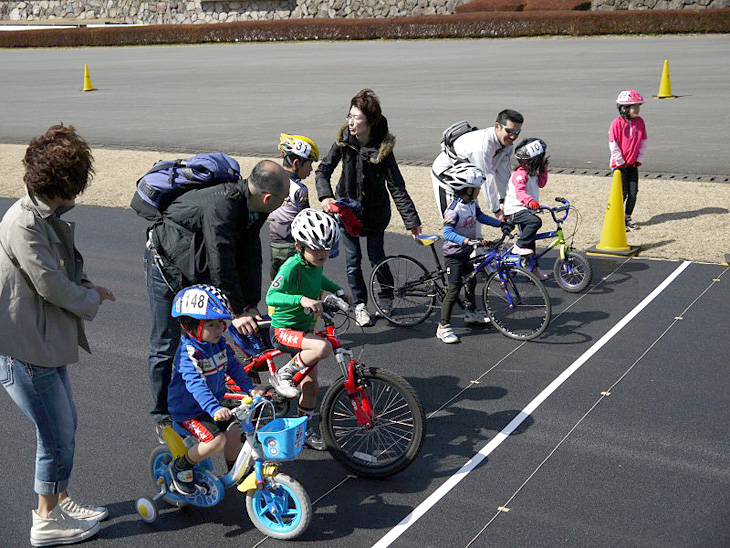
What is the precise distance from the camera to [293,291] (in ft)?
20.4

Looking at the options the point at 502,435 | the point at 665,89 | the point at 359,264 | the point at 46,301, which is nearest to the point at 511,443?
the point at 502,435

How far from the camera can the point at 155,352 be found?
6.27m

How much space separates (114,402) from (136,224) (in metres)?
6.38

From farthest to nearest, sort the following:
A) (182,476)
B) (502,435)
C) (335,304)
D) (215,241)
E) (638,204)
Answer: (638,204)
(502,435)
(335,304)
(215,241)
(182,476)

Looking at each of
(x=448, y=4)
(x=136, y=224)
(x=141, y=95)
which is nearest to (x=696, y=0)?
(x=448, y=4)

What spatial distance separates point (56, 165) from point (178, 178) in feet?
4.69

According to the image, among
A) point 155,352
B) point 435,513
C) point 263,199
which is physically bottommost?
point 435,513

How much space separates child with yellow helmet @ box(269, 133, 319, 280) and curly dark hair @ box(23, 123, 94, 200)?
11.4 feet

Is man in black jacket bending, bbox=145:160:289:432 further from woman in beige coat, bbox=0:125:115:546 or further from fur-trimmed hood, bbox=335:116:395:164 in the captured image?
fur-trimmed hood, bbox=335:116:395:164

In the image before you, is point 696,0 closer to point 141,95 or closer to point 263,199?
point 141,95

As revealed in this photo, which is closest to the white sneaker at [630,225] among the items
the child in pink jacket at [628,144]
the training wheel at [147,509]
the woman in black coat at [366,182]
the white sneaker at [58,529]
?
the child in pink jacket at [628,144]

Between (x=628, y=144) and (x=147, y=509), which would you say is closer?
(x=147, y=509)

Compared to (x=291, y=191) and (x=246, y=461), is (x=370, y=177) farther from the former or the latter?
(x=246, y=461)

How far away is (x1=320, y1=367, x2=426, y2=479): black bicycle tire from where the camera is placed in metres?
5.76
